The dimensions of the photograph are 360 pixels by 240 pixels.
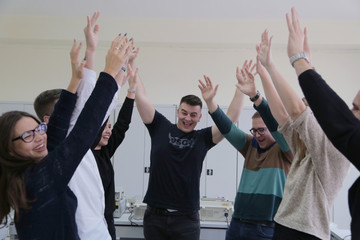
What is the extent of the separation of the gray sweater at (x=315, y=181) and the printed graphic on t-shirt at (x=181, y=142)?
3.46 feet

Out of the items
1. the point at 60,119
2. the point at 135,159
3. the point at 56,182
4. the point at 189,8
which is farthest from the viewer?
the point at 135,159

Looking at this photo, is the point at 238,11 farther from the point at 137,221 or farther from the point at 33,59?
the point at 33,59

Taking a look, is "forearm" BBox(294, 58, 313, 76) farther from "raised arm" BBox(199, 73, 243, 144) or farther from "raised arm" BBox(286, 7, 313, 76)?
"raised arm" BBox(199, 73, 243, 144)

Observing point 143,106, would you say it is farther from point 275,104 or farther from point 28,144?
point 28,144

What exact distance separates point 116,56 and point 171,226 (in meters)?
1.39

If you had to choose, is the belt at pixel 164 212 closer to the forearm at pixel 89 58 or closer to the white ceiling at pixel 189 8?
the forearm at pixel 89 58

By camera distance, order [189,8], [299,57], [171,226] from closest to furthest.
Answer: [299,57], [171,226], [189,8]

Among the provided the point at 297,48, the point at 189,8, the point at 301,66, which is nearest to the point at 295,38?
the point at 297,48

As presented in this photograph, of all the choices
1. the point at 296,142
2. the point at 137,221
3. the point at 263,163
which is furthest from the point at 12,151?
the point at 137,221

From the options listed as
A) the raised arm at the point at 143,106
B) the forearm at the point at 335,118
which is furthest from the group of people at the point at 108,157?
the raised arm at the point at 143,106

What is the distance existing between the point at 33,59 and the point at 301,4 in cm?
442

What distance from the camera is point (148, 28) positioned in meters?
4.46

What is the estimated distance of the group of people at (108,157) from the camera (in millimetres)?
855

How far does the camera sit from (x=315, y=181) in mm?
1118
